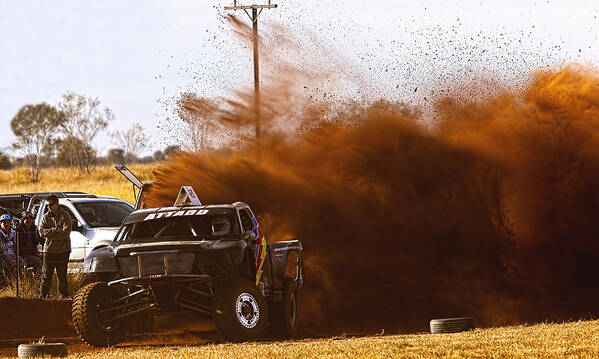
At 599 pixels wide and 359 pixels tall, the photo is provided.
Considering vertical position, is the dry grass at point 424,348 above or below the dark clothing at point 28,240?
below

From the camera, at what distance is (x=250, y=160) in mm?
20562

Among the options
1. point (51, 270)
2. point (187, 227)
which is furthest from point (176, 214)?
Result: point (51, 270)

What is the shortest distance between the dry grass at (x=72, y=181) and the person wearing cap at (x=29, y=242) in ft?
97.9

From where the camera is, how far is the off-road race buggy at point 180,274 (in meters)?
13.2

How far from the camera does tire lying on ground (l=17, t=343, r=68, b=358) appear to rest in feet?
40.2

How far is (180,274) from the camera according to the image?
13125 millimetres

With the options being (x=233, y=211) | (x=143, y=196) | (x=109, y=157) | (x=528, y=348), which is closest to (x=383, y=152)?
(x=143, y=196)

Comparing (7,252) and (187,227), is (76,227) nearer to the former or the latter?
(7,252)

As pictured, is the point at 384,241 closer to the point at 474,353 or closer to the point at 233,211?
the point at 233,211

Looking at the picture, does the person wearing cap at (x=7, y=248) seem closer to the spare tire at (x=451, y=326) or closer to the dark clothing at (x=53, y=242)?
the dark clothing at (x=53, y=242)

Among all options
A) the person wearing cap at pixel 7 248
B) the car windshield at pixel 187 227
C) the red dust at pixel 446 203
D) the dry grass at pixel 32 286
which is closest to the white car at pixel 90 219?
the dry grass at pixel 32 286

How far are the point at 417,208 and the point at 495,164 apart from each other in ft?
5.55

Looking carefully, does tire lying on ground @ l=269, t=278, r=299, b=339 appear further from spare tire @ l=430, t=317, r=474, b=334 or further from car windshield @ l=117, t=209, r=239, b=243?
spare tire @ l=430, t=317, r=474, b=334

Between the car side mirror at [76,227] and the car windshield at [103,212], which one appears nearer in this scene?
the car side mirror at [76,227]
